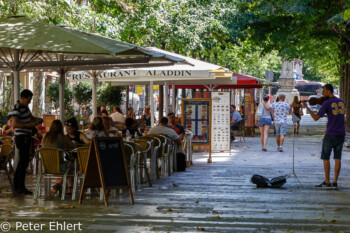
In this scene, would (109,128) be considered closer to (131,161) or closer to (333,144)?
(131,161)

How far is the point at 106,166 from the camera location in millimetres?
10133

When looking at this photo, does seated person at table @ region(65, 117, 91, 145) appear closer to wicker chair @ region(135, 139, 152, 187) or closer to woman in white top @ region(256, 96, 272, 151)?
wicker chair @ region(135, 139, 152, 187)

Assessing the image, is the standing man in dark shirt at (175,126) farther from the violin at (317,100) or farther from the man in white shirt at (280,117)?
the man in white shirt at (280,117)

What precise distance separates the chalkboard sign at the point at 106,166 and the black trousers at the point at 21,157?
1.60 m

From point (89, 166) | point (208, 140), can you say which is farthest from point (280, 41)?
point (89, 166)

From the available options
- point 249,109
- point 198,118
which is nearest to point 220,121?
point 198,118

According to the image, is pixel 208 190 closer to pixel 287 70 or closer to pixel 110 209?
pixel 110 209

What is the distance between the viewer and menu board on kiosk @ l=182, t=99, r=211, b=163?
18359mm

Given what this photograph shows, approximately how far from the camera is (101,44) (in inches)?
409

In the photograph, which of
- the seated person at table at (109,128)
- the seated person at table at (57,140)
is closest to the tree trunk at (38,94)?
the seated person at table at (109,128)

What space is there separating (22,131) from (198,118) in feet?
25.9

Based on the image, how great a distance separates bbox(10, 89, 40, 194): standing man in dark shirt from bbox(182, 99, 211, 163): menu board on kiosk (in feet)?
24.7

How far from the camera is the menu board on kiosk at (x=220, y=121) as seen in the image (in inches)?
780

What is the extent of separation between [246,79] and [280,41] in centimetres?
272
